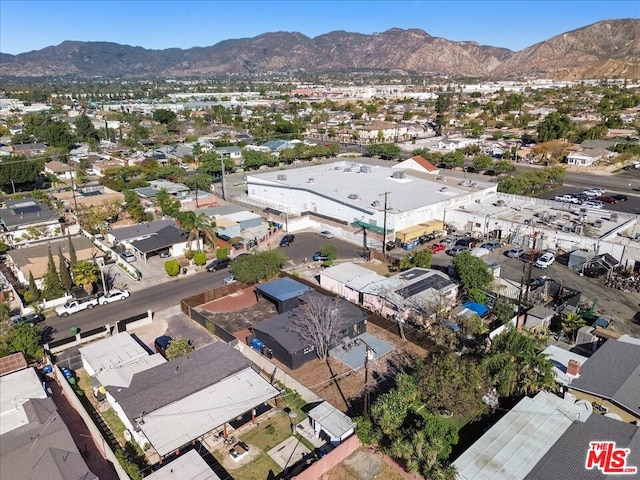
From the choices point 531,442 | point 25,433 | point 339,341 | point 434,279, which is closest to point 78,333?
point 25,433

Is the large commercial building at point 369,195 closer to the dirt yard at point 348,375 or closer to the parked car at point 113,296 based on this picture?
the dirt yard at point 348,375

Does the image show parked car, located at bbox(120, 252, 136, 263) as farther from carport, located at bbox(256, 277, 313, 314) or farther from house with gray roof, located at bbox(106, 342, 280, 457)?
house with gray roof, located at bbox(106, 342, 280, 457)

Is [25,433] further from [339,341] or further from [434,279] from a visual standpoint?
[434,279]

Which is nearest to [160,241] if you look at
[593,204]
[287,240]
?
[287,240]

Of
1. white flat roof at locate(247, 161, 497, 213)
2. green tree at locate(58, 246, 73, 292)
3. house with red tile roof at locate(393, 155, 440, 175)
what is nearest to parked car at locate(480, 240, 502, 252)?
white flat roof at locate(247, 161, 497, 213)

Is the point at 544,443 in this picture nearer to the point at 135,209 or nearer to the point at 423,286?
the point at 423,286

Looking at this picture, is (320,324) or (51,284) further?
(51,284)
